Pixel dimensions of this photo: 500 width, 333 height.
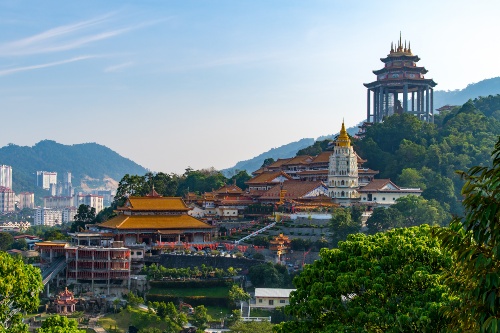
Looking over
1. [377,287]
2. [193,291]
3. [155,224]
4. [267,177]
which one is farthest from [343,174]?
[377,287]

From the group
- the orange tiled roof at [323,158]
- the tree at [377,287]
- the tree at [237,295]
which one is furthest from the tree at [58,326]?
the orange tiled roof at [323,158]

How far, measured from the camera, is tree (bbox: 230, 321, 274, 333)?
114 feet

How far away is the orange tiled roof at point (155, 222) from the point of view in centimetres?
5270

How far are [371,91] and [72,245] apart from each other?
4315cm

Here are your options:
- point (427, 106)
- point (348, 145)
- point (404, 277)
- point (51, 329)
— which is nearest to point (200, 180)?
point (348, 145)

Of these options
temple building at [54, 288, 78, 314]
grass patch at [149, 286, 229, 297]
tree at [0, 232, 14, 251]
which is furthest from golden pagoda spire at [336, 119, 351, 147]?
tree at [0, 232, 14, 251]

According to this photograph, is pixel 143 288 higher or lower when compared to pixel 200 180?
lower

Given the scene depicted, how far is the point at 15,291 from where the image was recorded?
22.0 m

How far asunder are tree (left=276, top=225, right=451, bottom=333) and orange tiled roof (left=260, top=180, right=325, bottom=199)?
Answer: 39.6 m

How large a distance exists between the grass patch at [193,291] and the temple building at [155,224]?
24.4ft

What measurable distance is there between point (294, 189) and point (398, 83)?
74.9 feet

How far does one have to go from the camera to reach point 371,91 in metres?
84.8

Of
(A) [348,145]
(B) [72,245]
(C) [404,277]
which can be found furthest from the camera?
(A) [348,145]

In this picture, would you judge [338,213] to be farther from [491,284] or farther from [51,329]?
[491,284]
